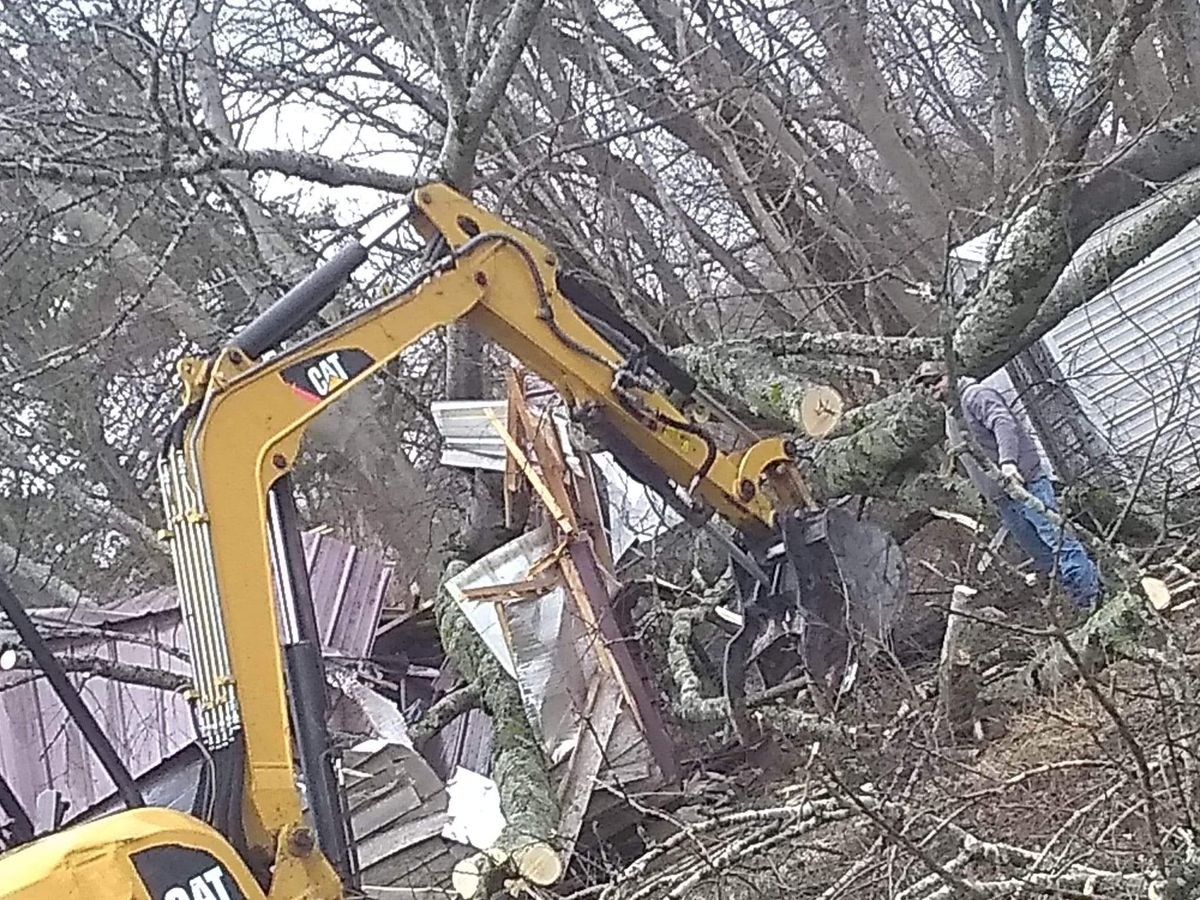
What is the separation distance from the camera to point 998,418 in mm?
6383

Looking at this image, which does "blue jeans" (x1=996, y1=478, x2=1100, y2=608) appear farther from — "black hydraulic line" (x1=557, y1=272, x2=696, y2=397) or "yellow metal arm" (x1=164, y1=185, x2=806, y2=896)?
"black hydraulic line" (x1=557, y1=272, x2=696, y2=397)

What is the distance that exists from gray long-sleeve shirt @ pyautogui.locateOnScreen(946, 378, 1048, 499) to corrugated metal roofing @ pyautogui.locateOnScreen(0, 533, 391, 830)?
3.14m

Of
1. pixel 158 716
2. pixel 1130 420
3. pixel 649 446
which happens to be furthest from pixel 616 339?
pixel 1130 420

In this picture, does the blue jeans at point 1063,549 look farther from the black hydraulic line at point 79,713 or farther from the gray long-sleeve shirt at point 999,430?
the black hydraulic line at point 79,713

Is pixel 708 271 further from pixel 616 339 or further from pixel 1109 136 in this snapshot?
pixel 616 339

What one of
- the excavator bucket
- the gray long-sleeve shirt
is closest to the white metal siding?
the gray long-sleeve shirt

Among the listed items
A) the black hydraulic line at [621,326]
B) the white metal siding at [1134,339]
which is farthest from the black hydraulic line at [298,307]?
the white metal siding at [1134,339]

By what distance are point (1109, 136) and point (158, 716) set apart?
18.6 ft

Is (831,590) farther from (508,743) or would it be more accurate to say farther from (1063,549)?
(508,743)

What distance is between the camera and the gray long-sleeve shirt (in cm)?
635

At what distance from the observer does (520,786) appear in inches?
222

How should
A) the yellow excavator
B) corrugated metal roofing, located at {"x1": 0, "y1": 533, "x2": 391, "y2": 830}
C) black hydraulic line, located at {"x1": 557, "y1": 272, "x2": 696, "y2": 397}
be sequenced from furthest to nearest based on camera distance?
corrugated metal roofing, located at {"x1": 0, "y1": 533, "x2": 391, "y2": 830} → black hydraulic line, located at {"x1": 557, "y1": 272, "x2": 696, "y2": 397} → the yellow excavator

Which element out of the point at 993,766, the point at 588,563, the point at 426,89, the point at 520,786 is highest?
the point at 426,89

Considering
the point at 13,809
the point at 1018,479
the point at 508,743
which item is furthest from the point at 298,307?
the point at 508,743
